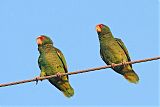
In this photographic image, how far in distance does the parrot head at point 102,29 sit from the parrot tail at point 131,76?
1023mm

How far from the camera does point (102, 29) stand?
9.65m

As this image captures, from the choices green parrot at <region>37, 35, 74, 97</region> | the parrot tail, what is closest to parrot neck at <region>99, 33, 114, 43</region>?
the parrot tail

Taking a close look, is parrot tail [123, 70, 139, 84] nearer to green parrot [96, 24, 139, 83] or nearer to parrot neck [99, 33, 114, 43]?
green parrot [96, 24, 139, 83]

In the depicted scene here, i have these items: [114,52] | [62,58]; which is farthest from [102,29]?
[62,58]

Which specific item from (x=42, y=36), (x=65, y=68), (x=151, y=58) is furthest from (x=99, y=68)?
(x=42, y=36)

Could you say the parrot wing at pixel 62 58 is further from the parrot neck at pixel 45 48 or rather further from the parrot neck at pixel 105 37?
the parrot neck at pixel 105 37

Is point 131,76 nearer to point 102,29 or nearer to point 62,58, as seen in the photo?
point 102,29

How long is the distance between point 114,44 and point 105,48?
20cm

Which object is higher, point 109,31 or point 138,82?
point 109,31

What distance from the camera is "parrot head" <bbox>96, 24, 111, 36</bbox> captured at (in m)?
9.61

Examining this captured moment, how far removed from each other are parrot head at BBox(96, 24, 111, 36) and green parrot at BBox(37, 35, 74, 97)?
3.16 feet

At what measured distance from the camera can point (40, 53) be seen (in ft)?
30.9

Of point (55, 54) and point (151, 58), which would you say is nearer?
point (151, 58)

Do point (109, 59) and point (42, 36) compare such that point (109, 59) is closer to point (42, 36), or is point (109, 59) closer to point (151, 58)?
point (42, 36)
